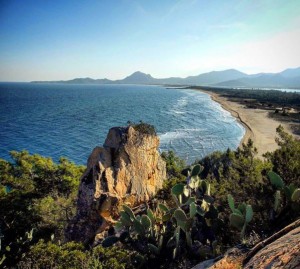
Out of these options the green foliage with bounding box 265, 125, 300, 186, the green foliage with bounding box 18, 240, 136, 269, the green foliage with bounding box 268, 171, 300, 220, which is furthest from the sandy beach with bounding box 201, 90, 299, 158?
the green foliage with bounding box 18, 240, 136, 269

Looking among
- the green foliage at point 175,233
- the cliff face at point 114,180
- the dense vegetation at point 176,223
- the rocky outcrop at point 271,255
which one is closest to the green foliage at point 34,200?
the dense vegetation at point 176,223

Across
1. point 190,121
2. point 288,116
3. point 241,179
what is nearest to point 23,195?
point 241,179

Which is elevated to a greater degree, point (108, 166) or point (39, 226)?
point (108, 166)

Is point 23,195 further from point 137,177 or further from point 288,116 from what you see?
point 288,116

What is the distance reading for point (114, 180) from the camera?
47.7 feet

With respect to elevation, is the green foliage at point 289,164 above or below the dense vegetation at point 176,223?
above

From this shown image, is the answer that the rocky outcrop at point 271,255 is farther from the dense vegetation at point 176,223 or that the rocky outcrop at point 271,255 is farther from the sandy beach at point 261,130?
the sandy beach at point 261,130

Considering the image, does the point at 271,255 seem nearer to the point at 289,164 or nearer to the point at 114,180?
the point at 114,180

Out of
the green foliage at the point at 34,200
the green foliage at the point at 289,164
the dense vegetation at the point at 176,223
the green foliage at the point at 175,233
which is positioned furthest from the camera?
the green foliage at the point at 34,200

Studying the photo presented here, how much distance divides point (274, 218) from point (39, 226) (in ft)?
45.9

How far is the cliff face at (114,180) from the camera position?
13.9 meters

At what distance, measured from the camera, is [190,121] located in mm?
81625

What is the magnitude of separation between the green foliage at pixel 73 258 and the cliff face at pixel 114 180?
3.24 m

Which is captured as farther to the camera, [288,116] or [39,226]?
[288,116]
